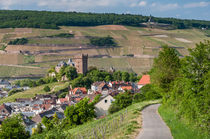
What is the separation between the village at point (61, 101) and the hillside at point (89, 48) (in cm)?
3233

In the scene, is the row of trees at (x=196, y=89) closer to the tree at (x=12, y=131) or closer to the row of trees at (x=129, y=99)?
the tree at (x=12, y=131)

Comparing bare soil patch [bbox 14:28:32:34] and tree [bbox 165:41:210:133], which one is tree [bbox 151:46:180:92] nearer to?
tree [bbox 165:41:210:133]

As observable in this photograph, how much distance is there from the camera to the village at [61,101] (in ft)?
170

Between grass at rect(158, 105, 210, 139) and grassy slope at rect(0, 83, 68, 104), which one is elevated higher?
grass at rect(158, 105, 210, 139)

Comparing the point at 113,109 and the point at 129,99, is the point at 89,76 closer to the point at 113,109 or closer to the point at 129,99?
the point at 129,99

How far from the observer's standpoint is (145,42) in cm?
15700

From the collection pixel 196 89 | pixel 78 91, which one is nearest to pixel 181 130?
pixel 196 89

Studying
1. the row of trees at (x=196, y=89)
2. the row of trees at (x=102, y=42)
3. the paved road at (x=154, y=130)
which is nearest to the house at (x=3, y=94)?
the row of trees at (x=102, y=42)

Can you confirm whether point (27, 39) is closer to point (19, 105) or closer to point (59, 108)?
point (19, 105)

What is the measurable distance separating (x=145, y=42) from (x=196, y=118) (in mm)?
140141

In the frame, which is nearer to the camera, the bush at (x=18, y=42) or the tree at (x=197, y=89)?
the tree at (x=197, y=89)

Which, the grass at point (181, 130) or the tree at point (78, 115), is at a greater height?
the grass at point (181, 130)

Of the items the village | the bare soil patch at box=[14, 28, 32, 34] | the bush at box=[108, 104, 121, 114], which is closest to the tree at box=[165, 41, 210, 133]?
the bush at box=[108, 104, 121, 114]

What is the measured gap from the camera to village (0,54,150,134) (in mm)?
51759
